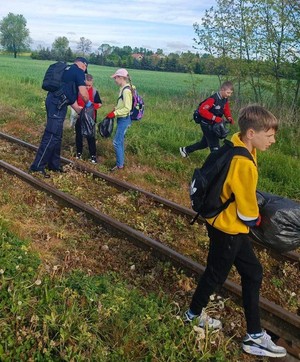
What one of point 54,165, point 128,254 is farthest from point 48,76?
point 128,254

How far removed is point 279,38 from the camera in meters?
14.4

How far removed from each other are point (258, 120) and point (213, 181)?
61 cm

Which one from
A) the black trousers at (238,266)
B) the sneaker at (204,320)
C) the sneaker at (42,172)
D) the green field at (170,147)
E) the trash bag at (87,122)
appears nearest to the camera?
the black trousers at (238,266)

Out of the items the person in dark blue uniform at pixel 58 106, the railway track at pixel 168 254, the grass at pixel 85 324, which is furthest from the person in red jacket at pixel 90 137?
the grass at pixel 85 324

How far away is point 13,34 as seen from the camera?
107750 millimetres

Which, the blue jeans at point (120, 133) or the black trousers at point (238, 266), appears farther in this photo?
the blue jeans at point (120, 133)

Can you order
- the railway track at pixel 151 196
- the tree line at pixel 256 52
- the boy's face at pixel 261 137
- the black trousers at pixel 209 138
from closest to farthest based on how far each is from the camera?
the boy's face at pixel 261 137 < the railway track at pixel 151 196 < the black trousers at pixel 209 138 < the tree line at pixel 256 52

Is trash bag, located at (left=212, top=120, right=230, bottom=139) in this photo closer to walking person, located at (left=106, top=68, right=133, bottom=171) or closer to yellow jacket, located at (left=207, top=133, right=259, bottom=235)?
walking person, located at (left=106, top=68, right=133, bottom=171)

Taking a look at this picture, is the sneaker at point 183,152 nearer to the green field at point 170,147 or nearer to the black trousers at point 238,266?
the green field at point 170,147

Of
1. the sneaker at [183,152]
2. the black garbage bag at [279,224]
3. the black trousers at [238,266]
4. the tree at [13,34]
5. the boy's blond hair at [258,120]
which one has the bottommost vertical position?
the sneaker at [183,152]

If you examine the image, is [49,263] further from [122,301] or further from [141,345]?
[141,345]

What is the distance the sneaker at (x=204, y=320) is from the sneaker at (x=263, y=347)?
0.31m

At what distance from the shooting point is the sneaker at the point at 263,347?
3617 mm

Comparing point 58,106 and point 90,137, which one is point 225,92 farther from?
point 58,106
